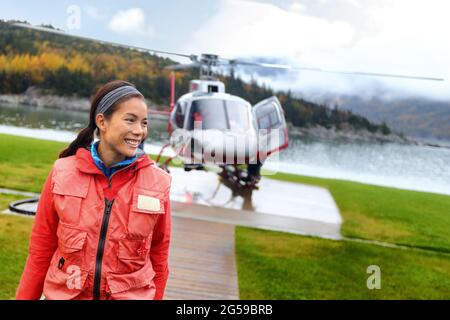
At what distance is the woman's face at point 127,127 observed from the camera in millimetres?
1250

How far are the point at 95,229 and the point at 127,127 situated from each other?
0.88 feet

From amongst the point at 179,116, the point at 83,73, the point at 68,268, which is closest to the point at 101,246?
the point at 68,268

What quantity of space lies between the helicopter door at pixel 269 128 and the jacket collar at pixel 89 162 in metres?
5.29

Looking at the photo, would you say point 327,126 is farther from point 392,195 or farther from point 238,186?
point 238,186

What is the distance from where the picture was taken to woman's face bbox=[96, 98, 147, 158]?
1250mm

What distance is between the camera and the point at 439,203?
25.3 ft

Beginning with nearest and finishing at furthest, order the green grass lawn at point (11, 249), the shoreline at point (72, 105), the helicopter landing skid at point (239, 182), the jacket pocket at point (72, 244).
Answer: the jacket pocket at point (72, 244), the green grass lawn at point (11, 249), the helicopter landing skid at point (239, 182), the shoreline at point (72, 105)

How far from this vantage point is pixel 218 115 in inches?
254

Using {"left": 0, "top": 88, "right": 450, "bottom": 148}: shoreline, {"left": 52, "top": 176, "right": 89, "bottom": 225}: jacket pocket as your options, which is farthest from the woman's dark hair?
{"left": 0, "top": 88, "right": 450, "bottom": 148}: shoreline

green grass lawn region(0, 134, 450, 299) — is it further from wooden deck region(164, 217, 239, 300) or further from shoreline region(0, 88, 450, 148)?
shoreline region(0, 88, 450, 148)

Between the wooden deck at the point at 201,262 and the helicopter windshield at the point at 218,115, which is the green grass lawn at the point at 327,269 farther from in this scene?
the helicopter windshield at the point at 218,115

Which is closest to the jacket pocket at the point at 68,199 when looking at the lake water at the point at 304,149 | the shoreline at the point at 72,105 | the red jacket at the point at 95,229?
the red jacket at the point at 95,229

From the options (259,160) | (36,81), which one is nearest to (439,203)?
(259,160)
